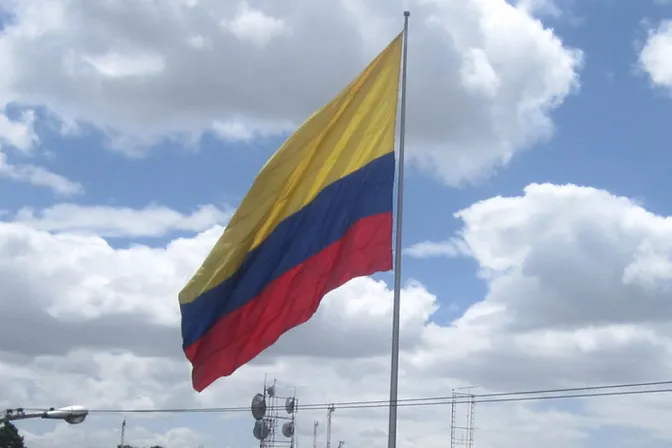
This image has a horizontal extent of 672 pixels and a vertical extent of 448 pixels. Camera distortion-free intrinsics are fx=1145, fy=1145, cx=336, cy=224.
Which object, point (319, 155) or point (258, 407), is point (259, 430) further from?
point (319, 155)

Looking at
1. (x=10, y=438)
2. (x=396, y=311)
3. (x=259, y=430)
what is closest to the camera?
(x=396, y=311)

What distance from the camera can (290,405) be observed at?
240ft

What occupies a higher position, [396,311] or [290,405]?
[290,405]

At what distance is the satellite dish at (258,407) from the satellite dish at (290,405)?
763cm

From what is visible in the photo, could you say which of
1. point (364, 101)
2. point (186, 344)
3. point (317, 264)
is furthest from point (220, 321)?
point (364, 101)

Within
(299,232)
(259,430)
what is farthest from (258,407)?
(299,232)

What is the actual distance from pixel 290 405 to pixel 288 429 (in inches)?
92.5

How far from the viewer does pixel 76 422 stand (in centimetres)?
3594

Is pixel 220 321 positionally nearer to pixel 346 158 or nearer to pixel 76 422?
pixel 346 158

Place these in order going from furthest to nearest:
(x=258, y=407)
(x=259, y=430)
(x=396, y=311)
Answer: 1. (x=259, y=430)
2. (x=258, y=407)
3. (x=396, y=311)

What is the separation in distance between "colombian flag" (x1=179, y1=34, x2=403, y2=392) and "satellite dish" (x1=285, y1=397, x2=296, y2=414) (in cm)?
5101

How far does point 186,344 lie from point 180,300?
34.1 inches

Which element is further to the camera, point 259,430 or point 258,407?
point 259,430

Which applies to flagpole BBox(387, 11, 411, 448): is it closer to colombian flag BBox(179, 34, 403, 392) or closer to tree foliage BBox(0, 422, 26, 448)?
colombian flag BBox(179, 34, 403, 392)
